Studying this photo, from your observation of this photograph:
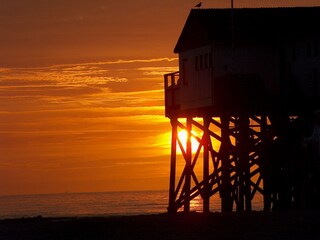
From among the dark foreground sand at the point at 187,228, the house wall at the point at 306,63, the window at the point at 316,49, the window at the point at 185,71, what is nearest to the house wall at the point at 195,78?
the window at the point at 185,71

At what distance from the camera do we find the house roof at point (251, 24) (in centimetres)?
5244

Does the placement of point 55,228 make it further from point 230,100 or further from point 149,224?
point 230,100

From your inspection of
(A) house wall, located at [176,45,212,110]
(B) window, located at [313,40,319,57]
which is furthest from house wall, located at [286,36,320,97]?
(A) house wall, located at [176,45,212,110]

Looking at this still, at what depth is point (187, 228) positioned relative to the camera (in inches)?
1302

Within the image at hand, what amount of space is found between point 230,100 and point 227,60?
2.06 metres

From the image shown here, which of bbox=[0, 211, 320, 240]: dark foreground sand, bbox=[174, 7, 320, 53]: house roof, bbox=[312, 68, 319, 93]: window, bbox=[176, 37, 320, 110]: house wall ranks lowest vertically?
bbox=[0, 211, 320, 240]: dark foreground sand

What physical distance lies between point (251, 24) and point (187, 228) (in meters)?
22.0

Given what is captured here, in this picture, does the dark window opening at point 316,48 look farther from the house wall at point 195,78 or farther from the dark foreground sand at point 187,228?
the dark foreground sand at point 187,228

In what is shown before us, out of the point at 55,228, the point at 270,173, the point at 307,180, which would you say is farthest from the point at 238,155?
the point at 55,228

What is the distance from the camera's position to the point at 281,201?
49.8m

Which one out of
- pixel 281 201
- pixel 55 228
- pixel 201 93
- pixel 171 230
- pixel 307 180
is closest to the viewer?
pixel 171 230

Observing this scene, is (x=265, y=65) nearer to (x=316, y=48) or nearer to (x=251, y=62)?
(x=251, y=62)

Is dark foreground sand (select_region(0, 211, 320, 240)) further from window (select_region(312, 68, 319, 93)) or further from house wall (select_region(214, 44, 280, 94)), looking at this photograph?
house wall (select_region(214, 44, 280, 94))

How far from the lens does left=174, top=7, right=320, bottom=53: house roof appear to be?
172ft
